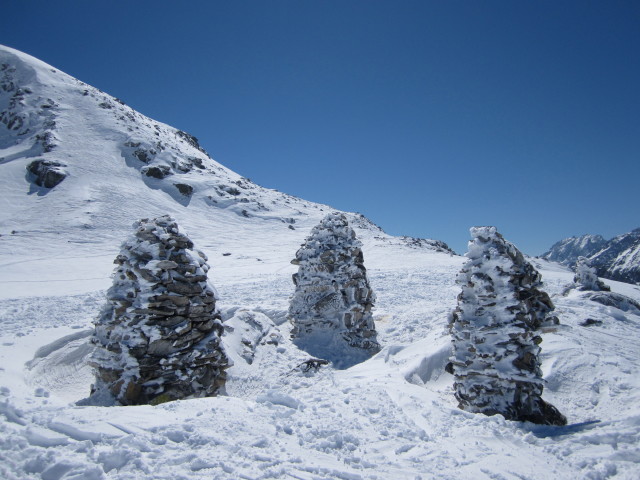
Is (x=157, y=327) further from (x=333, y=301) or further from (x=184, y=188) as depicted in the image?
(x=184, y=188)

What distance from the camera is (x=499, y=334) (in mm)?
7883

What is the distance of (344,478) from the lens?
4535 millimetres

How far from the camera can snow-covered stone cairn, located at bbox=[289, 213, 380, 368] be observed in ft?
46.8

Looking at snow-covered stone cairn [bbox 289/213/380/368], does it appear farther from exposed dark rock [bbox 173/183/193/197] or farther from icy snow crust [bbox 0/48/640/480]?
exposed dark rock [bbox 173/183/193/197]

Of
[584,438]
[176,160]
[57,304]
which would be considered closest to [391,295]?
[584,438]

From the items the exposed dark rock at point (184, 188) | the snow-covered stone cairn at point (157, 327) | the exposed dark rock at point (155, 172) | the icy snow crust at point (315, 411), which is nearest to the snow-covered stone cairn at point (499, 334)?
the icy snow crust at point (315, 411)

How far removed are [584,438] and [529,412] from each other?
127cm

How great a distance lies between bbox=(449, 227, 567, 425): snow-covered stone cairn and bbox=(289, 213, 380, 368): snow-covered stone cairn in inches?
236

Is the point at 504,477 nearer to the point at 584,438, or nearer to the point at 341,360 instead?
the point at 584,438

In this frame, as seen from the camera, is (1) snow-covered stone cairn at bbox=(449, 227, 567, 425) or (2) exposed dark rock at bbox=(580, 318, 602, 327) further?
(2) exposed dark rock at bbox=(580, 318, 602, 327)

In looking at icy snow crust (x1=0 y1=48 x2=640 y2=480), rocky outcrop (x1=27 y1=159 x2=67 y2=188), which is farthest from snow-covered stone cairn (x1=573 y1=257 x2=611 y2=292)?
rocky outcrop (x1=27 y1=159 x2=67 y2=188)

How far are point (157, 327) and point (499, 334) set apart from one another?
7763 millimetres

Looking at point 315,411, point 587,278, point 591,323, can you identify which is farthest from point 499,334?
point 587,278

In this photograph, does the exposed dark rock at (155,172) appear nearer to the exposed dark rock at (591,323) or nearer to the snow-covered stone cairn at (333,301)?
the snow-covered stone cairn at (333,301)
